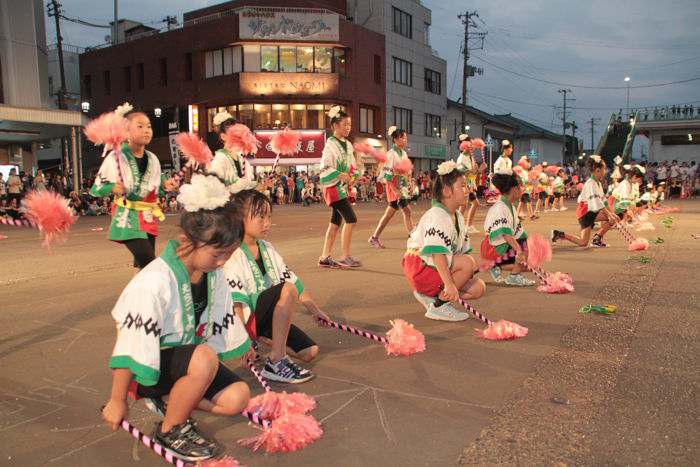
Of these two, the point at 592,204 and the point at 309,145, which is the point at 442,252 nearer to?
the point at 592,204

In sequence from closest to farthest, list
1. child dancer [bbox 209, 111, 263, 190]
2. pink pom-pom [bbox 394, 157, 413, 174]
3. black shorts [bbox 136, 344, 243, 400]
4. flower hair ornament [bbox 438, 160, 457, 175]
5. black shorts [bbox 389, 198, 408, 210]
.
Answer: black shorts [bbox 136, 344, 243, 400] < flower hair ornament [bbox 438, 160, 457, 175] < child dancer [bbox 209, 111, 263, 190] < pink pom-pom [bbox 394, 157, 413, 174] < black shorts [bbox 389, 198, 408, 210]

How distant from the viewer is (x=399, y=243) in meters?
10.3

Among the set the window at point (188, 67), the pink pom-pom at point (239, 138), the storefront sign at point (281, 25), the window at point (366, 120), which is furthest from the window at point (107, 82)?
the pink pom-pom at point (239, 138)

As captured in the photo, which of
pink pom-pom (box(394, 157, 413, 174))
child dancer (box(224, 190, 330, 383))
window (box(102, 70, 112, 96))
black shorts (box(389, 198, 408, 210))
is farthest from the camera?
window (box(102, 70, 112, 96))

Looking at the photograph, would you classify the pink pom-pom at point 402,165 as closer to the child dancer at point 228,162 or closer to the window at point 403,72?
the child dancer at point 228,162

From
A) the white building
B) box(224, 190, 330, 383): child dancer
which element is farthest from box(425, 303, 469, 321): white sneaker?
the white building

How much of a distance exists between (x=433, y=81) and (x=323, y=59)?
38.8ft

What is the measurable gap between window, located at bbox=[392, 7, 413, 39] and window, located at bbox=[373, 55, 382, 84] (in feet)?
10.2

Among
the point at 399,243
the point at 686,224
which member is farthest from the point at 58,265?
the point at 686,224

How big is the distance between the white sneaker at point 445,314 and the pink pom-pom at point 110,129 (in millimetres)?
2943

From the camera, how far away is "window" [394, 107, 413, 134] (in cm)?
3928

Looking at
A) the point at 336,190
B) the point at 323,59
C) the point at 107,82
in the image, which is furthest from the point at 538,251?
the point at 107,82

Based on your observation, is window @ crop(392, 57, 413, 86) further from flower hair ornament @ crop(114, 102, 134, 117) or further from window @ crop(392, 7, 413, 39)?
flower hair ornament @ crop(114, 102, 134, 117)

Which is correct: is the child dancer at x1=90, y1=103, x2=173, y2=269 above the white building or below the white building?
below
